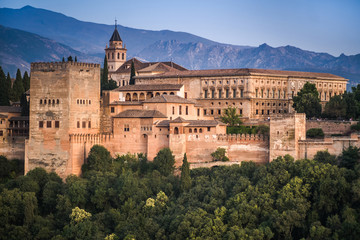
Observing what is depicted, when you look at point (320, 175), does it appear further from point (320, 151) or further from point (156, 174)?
point (156, 174)

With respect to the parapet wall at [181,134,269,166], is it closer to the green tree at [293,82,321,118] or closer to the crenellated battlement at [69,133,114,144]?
the crenellated battlement at [69,133,114,144]

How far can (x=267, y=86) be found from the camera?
6656 centimetres

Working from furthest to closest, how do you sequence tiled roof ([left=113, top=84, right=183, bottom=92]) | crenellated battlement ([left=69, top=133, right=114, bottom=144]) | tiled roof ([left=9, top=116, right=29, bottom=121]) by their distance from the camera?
tiled roof ([left=113, top=84, right=183, bottom=92]), tiled roof ([left=9, top=116, right=29, bottom=121]), crenellated battlement ([left=69, top=133, right=114, bottom=144])

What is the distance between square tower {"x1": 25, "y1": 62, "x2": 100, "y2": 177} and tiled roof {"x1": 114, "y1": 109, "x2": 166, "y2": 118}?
2.61 meters

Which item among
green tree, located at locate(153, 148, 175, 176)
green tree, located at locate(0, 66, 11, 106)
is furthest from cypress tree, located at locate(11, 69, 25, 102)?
green tree, located at locate(153, 148, 175, 176)

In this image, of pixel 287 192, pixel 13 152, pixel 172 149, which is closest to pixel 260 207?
pixel 287 192

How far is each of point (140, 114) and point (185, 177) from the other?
897cm

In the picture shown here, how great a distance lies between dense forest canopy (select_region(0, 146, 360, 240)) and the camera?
39.9 meters

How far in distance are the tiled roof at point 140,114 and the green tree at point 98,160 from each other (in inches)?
141

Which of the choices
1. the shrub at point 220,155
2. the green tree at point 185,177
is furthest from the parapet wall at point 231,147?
the green tree at point 185,177

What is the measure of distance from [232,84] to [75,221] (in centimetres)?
2655

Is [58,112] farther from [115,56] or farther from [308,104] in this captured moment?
[115,56]

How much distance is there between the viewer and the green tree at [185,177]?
47.0m

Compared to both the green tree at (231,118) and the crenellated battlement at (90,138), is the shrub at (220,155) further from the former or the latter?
the crenellated battlement at (90,138)
